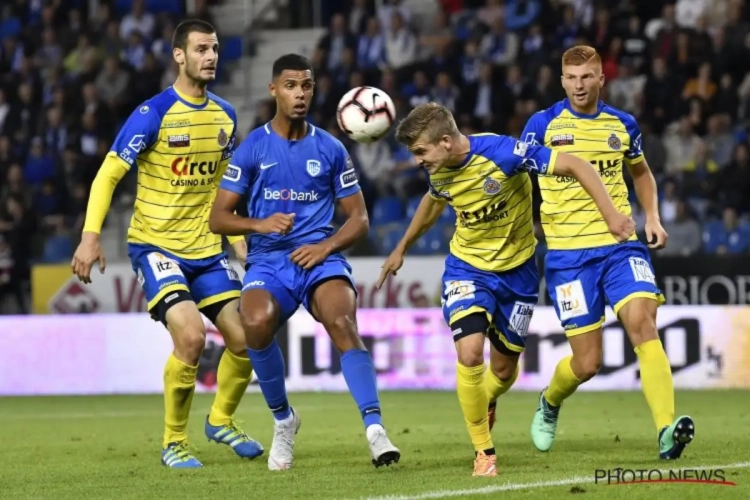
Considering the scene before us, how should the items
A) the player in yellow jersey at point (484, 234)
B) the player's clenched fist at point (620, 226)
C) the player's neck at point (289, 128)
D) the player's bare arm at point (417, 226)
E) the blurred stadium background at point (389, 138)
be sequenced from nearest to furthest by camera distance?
the player's clenched fist at point (620, 226) → the player in yellow jersey at point (484, 234) → the player's neck at point (289, 128) → the player's bare arm at point (417, 226) → the blurred stadium background at point (389, 138)

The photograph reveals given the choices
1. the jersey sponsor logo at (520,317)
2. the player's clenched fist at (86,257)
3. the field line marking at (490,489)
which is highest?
the player's clenched fist at (86,257)

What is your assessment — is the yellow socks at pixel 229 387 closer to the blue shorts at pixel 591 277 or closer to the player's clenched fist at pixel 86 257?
the player's clenched fist at pixel 86 257

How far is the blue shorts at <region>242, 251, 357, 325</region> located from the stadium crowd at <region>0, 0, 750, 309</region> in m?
8.05

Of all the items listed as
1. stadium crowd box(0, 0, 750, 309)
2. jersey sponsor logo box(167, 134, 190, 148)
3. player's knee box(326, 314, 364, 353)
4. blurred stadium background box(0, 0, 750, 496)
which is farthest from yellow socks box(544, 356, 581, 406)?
stadium crowd box(0, 0, 750, 309)

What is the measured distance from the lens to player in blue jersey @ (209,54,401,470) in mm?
7551

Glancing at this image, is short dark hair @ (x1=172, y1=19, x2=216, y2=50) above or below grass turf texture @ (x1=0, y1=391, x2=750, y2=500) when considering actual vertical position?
above

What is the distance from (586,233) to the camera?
8031mm

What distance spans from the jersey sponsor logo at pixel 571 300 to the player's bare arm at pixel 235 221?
5.45ft

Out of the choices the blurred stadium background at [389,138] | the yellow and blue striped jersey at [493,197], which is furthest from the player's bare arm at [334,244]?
the blurred stadium background at [389,138]

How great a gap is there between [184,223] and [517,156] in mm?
2073

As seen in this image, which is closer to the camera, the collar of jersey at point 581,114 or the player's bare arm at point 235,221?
the player's bare arm at point 235,221

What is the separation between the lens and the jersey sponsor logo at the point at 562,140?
26.5 feet

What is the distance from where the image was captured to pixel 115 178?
26.5ft

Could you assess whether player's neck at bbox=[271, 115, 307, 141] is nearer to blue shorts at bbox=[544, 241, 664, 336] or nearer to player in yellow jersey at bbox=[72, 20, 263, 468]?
player in yellow jersey at bbox=[72, 20, 263, 468]
